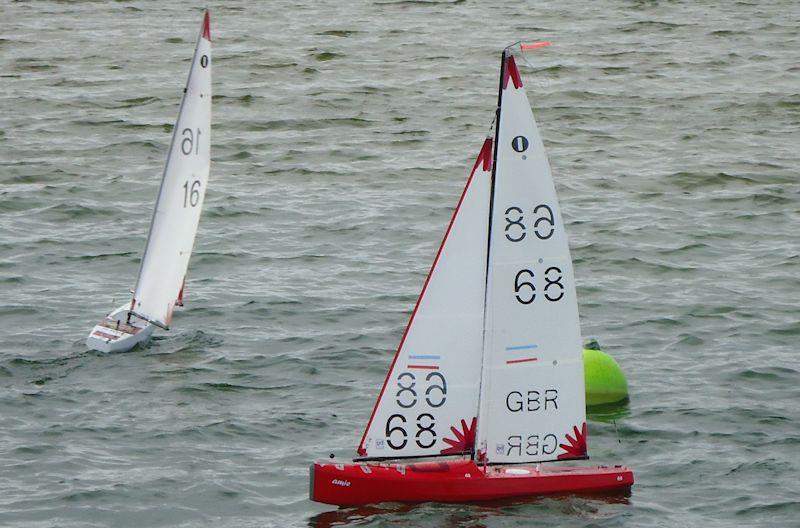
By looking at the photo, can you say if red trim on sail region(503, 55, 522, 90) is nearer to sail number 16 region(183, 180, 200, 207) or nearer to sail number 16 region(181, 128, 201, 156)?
sail number 16 region(181, 128, 201, 156)

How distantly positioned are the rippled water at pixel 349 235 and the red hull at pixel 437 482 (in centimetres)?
23

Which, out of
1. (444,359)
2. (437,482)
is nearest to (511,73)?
(444,359)

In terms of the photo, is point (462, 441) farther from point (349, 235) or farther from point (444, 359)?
point (349, 235)

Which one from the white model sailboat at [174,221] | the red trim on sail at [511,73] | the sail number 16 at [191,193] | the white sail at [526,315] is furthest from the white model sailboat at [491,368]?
the sail number 16 at [191,193]

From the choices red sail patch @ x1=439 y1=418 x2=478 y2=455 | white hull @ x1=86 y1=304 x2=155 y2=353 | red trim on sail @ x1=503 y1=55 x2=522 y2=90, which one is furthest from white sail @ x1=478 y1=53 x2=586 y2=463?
white hull @ x1=86 y1=304 x2=155 y2=353

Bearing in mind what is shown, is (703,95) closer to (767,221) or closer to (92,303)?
(767,221)

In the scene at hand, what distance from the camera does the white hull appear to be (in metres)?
24.8

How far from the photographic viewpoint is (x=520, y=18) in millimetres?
→ 51188

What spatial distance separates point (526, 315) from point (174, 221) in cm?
929

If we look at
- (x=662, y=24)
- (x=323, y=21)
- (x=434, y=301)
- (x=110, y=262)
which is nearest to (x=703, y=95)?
(x=662, y=24)

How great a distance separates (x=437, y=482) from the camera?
61.9 ft

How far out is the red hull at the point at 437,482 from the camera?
1883 cm

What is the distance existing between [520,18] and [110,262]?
24.5 meters

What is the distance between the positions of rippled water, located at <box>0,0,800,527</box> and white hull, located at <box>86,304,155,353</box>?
0.24m
